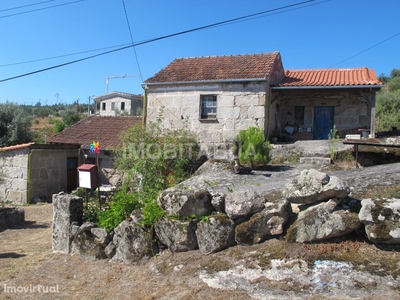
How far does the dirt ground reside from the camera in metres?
3.69

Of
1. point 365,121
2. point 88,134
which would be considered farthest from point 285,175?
point 88,134

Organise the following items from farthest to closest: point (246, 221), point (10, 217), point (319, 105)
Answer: point (319, 105) → point (10, 217) → point (246, 221)

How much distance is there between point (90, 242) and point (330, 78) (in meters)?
12.1

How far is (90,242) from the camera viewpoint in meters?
5.49

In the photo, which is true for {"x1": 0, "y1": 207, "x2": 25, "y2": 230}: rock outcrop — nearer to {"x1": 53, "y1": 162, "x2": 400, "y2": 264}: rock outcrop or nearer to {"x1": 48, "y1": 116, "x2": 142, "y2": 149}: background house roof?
{"x1": 53, "y1": 162, "x2": 400, "y2": 264}: rock outcrop

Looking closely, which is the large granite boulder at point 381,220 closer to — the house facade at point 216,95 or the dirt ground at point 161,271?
the dirt ground at point 161,271

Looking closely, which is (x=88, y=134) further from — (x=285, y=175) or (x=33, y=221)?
(x=285, y=175)

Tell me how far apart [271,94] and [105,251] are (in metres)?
9.93

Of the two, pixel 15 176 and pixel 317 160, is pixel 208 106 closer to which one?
pixel 317 160

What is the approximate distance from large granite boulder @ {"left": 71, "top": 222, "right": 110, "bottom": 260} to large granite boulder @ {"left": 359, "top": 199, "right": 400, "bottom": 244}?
12.4 feet

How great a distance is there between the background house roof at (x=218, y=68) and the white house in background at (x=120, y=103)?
26147mm

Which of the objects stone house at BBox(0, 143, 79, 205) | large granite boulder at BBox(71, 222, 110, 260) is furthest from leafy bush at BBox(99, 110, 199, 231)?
stone house at BBox(0, 143, 79, 205)

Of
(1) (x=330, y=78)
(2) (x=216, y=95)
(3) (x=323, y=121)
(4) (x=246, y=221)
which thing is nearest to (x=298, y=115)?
(3) (x=323, y=121)

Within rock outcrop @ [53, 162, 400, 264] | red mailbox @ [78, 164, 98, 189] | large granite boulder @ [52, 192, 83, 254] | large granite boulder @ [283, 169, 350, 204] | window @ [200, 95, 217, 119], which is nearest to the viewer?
rock outcrop @ [53, 162, 400, 264]
